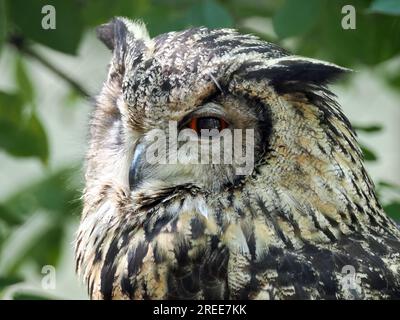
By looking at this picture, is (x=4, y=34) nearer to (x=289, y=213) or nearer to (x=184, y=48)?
(x=184, y=48)

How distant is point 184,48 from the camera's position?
271 centimetres

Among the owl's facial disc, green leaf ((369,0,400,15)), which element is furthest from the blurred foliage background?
the owl's facial disc

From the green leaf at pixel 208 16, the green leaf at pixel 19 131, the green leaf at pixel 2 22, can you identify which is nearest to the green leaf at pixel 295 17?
the green leaf at pixel 208 16

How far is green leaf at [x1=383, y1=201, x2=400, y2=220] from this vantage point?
3.00 m

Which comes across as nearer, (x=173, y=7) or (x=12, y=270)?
(x=173, y=7)

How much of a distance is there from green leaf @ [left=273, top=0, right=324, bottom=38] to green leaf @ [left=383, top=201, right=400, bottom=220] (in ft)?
2.04

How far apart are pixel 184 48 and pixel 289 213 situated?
1.82ft

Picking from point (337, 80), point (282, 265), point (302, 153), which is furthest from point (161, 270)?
point (337, 80)

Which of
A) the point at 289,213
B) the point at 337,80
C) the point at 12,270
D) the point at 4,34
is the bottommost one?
the point at 12,270

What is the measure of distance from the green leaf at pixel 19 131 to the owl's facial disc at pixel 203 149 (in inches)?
29.7

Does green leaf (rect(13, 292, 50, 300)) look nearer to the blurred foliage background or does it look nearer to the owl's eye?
the blurred foliage background

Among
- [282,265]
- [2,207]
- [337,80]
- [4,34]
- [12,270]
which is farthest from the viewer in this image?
[12,270]

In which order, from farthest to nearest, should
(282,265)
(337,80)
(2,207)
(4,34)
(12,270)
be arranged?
(12,270)
(2,207)
(4,34)
(337,80)
(282,265)

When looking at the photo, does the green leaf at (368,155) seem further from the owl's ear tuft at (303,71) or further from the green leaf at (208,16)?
the green leaf at (208,16)
